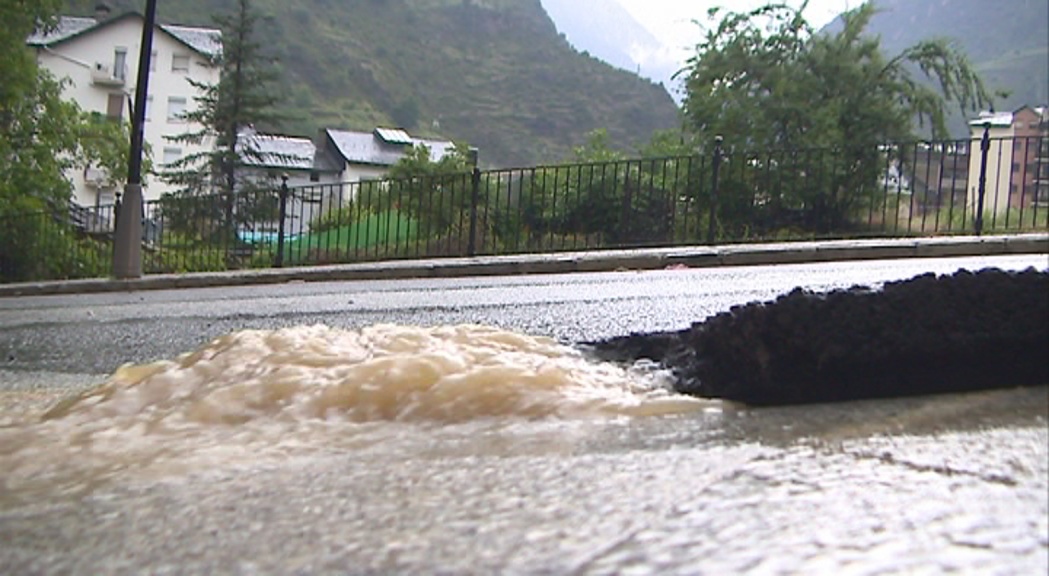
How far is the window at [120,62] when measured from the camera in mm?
71375

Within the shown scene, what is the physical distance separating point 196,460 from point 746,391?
5.07 feet

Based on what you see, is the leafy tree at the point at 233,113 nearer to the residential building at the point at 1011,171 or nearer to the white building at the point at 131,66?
the white building at the point at 131,66

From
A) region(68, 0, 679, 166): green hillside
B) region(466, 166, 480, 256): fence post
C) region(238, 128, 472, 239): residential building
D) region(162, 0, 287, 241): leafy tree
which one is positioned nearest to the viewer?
region(466, 166, 480, 256): fence post

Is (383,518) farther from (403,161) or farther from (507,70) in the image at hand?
(507,70)

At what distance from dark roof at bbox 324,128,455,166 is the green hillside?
389cm

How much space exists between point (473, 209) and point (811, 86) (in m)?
14.1

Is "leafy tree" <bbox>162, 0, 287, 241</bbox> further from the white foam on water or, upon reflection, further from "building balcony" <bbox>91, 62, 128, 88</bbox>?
the white foam on water

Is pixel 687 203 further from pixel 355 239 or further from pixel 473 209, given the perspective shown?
pixel 355 239

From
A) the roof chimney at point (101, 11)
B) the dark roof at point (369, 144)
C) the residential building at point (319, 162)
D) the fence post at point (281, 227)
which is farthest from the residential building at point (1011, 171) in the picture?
the roof chimney at point (101, 11)

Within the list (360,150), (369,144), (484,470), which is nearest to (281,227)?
(484,470)

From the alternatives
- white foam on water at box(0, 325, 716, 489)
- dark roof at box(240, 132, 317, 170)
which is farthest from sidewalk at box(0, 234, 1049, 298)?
dark roof at box(240, 132, 317, 170)

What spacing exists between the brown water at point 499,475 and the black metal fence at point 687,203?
471 inches

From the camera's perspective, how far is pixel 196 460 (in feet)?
8.67

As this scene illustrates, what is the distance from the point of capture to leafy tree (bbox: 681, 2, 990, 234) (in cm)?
2520
